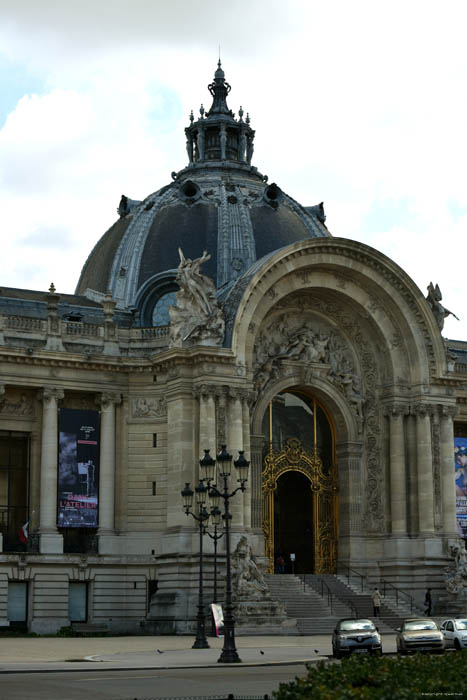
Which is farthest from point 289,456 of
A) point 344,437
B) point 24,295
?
point 24,295

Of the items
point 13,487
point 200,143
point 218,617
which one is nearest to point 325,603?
point 218,617

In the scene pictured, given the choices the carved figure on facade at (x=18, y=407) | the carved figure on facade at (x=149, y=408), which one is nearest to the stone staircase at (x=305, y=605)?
the carved figure on facade at (x=149, y=408)

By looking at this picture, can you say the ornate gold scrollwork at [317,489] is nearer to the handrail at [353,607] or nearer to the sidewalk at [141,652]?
the handrail at [353,607]

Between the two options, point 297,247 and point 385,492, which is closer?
point 297,247

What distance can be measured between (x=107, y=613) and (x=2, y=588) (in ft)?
14.8

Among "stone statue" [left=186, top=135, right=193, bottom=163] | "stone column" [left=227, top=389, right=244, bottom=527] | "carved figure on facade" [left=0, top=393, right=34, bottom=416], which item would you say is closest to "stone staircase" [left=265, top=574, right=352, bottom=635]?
"stone column" [left=227, top=389, right=244, bottom=527]

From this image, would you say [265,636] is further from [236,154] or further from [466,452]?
[236,154]

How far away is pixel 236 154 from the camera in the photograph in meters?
62.3

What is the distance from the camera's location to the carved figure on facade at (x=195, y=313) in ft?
162

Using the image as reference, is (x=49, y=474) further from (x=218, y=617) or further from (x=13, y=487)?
(x=218, y=617)

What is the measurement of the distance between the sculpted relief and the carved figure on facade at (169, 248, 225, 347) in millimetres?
3326

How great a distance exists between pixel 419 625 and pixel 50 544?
19.6 metres

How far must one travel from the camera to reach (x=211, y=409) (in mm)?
48594

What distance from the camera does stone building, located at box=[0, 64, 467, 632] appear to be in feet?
161
